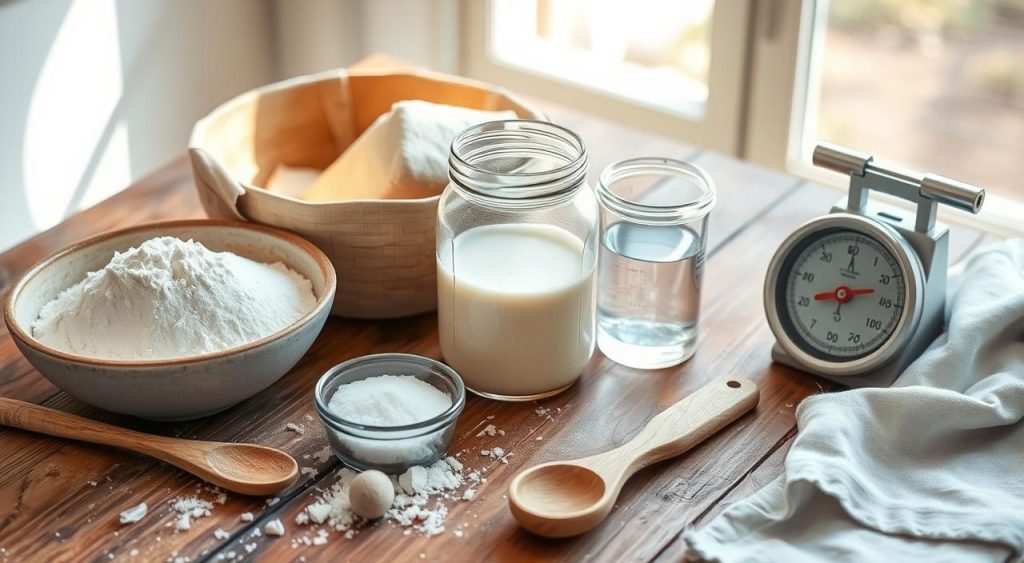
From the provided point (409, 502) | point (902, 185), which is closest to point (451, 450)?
point (409, 502)

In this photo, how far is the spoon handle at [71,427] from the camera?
1.01 meters

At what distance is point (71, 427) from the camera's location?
1030 mm

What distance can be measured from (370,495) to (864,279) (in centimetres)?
52

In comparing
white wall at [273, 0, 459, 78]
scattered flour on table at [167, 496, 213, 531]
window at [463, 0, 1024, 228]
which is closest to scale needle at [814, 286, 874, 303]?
scattered flour on table at [167, 496, 213, 531]

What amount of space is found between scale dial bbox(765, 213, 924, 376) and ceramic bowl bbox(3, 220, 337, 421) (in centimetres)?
46

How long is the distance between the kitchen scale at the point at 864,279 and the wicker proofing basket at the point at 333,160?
1.16ft

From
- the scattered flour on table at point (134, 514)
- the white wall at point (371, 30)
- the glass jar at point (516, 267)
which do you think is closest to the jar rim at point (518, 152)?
the glass jar at point (516, 267)

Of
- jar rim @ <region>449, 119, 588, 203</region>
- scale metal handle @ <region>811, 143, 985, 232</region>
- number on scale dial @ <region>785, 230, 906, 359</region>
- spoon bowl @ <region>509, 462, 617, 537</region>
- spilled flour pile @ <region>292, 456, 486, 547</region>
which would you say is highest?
jar rim @ <region>449, 119, 588, 203</region>

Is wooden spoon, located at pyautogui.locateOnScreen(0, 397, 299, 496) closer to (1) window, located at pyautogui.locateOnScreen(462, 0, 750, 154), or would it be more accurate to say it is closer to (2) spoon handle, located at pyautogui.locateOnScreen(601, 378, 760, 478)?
(2) spoon handle, located at pyautogui.locateOnScreen(601, 378, 760, 478)

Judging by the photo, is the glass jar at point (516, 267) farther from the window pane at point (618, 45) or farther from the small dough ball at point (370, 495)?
the window pane at point (618, 45)

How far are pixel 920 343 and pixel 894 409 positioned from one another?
13 cm

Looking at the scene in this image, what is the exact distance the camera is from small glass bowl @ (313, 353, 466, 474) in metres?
0.96

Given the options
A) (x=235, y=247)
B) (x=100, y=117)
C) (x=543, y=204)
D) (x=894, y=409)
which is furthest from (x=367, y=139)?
(x=100, y=117)

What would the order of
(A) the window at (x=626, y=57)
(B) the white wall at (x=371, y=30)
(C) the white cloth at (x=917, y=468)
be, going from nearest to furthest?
1. (C) the white cloth at (x=917, y=468)
2. (A) the window at (x=626, y=57)
3. (B) the white wall at (x=371, y=30)
